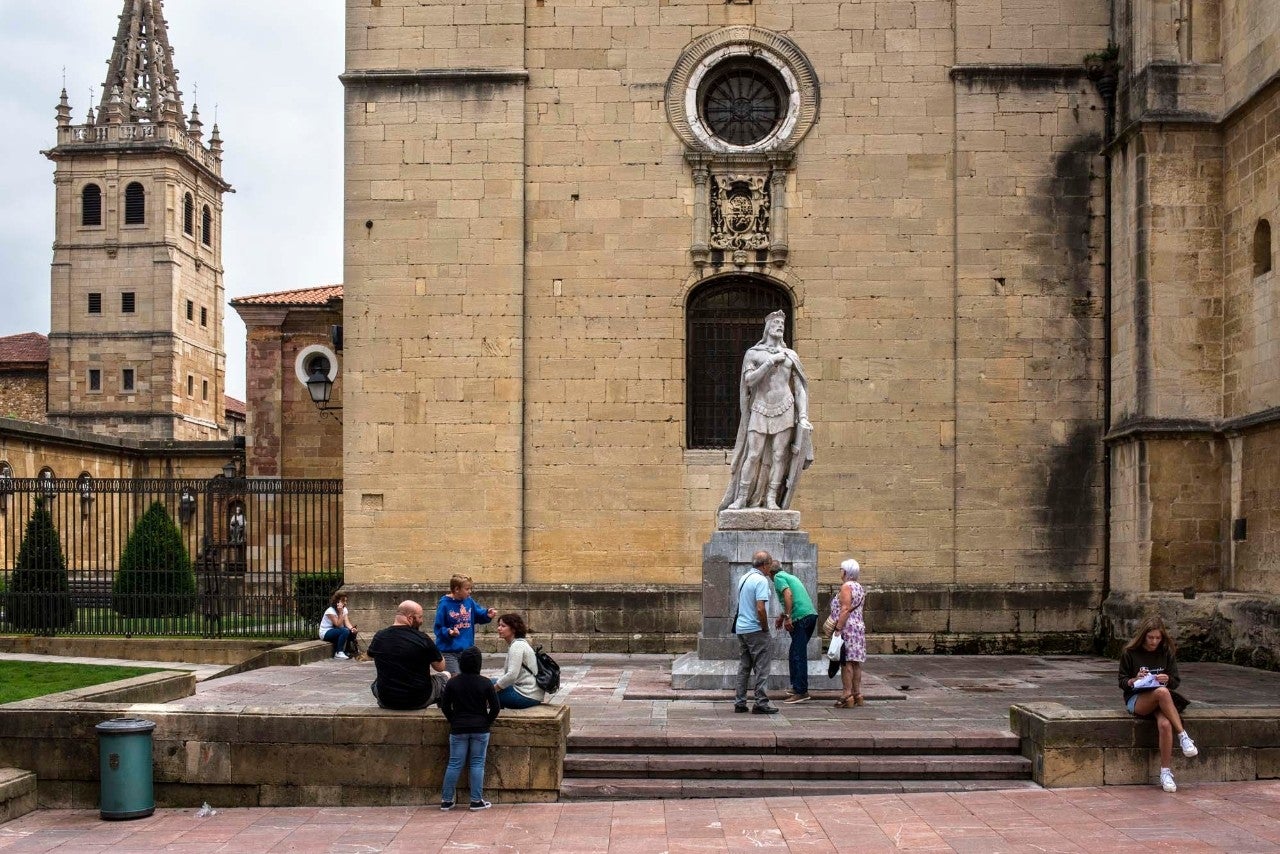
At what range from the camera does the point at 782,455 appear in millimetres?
15258

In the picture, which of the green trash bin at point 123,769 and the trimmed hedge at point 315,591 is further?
the trimmed hedge at point 315,591

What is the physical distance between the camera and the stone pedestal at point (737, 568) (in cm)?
1495

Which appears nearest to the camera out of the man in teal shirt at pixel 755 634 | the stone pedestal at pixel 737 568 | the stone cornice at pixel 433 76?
the man in teal shirt at pixel 755 634

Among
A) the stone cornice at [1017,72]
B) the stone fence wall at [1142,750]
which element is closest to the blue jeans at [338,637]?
the stone fence wall at [1142,750]

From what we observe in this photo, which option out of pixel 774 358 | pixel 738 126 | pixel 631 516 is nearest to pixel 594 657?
pixel 631 516

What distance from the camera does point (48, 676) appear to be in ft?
56.7

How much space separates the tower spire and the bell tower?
157 mm

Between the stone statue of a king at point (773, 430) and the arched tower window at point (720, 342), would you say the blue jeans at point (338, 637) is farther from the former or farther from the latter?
the stone statue of a king at point (773, 430)

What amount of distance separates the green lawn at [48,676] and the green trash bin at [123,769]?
430 cm

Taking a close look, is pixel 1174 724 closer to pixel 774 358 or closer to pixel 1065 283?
pixel 774 358

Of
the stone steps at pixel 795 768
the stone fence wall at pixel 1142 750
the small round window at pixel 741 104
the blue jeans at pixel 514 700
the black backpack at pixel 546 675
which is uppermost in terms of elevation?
the small round window at pixel 741 104

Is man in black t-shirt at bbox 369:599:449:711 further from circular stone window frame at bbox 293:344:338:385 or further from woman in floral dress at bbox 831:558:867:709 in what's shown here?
circular stone window frame at bbox 293:344:338:385

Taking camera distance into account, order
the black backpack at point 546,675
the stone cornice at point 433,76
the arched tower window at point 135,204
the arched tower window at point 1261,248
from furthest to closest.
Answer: the arched tower window at point 135,204 → the stone cornice at point 433,76 → the arched tower window at point 1261,248 → the black backpack at point 546,675

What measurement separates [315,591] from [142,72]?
68.1 m
